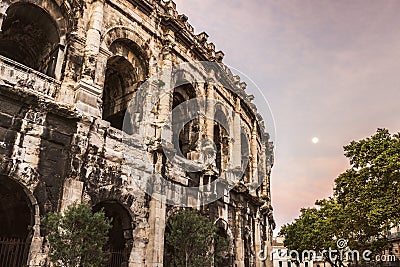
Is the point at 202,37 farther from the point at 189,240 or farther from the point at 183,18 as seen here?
the point at 189,240

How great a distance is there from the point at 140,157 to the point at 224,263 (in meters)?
6.58

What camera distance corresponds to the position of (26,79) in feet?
32.8

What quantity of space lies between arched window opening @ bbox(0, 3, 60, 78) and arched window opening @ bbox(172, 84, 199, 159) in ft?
19.8

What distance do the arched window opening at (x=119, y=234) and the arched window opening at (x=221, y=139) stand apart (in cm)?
775

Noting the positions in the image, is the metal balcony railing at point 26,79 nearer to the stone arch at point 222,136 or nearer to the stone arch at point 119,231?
the stone arch at point 119,231

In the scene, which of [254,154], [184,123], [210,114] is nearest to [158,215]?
[184,123]

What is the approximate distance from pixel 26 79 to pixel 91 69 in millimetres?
1973

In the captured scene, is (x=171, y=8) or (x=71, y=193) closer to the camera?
(x=71, y=193)

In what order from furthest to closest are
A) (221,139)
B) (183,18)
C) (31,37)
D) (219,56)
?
1. (219,56)
2. (221,139)
3. (183,18)
4. (31,37)

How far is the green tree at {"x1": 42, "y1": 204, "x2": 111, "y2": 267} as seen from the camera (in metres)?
8.04

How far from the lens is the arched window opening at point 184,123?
1611cm

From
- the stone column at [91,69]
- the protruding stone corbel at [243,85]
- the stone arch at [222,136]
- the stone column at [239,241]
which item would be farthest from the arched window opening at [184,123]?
the protruding stone corbel at [243,85]

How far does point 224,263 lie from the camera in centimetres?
1552

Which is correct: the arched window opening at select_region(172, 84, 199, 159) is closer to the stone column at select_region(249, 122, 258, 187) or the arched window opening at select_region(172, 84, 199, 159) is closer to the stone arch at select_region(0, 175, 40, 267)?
the stone column at select_region(249, 122, 258, 187)
